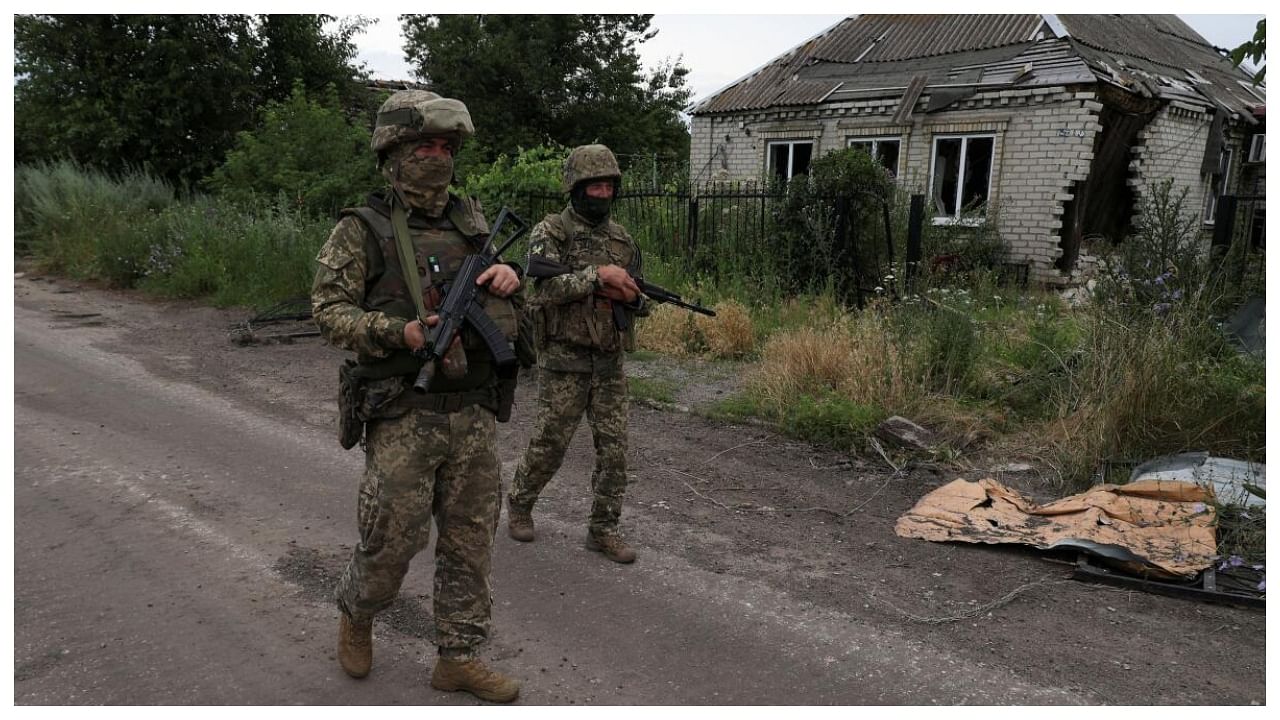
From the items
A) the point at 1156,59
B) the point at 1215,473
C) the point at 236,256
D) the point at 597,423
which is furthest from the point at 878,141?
the point at 597,423

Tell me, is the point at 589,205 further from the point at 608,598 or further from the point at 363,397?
the point at 608,598

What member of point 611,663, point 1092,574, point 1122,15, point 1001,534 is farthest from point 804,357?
point 1122,15

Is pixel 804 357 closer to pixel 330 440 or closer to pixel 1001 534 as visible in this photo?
pixel 1001 534

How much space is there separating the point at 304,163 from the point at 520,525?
10.7 meters

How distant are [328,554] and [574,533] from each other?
1055 millimetres

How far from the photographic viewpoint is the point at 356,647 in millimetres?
2850

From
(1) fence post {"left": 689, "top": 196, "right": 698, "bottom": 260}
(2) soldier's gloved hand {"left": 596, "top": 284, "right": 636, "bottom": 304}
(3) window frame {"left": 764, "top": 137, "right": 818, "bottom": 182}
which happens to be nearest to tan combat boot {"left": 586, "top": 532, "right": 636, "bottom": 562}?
(2) soldier's gloved hand {"left": 596, "top": 284, "right": 636, "bottom": 304}

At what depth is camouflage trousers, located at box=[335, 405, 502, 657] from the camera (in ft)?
8.94

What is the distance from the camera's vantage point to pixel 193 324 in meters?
9.38

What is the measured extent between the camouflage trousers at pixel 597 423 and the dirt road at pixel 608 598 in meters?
0.24

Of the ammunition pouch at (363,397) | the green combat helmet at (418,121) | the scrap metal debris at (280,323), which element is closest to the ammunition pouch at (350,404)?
the ammunition pouch at (363,397)

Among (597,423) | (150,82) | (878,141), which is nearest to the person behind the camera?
(597,423)

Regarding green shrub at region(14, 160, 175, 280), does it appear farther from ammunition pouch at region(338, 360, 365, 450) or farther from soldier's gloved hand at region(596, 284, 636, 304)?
ammunition pouch at region(338, 360, 365, 450)

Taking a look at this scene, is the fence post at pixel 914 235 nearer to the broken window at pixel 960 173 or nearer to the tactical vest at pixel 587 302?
the broken window at pixel 960 173
